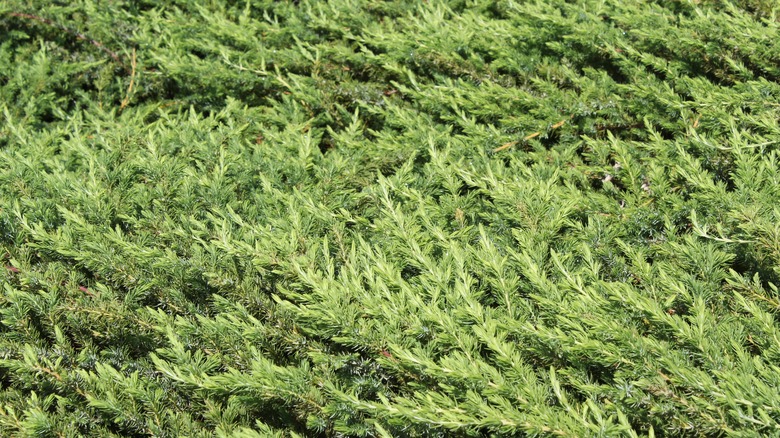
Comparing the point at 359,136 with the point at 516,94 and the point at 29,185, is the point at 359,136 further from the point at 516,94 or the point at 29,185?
the point at 29,185

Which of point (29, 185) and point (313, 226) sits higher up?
point (313, 226)

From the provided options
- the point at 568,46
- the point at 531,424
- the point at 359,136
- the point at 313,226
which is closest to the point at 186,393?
the point at 313,226

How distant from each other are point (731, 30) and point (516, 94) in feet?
3.02

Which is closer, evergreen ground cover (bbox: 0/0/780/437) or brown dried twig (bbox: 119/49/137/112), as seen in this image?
evergreen ground cover (bbox: 0/0/780/437)

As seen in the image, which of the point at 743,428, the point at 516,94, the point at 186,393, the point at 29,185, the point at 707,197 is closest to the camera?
the point at 743,428

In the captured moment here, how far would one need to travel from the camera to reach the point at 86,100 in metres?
3.87

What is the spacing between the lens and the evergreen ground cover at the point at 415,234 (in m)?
2.01

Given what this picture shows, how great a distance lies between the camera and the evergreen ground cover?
201cm

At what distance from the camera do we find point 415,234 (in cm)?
246

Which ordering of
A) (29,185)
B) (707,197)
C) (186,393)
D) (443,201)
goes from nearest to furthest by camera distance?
(186,393)
(707,197)
(443,201)
(29,185)

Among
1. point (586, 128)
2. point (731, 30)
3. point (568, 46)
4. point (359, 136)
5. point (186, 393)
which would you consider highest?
point (731, 30)

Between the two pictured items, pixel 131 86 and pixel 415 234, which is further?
A: pixel 131 86

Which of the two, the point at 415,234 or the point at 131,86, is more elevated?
the point at 415,234

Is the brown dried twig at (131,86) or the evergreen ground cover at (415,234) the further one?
the brown dried twig at (131,86)
